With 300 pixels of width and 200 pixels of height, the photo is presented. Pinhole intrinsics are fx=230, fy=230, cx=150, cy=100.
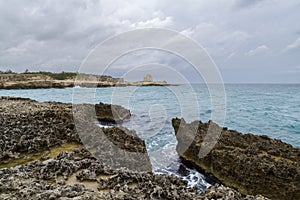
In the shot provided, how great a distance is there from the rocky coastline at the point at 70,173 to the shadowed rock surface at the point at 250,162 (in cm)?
287

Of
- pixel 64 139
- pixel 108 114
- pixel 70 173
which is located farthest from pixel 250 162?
pixel 108 114

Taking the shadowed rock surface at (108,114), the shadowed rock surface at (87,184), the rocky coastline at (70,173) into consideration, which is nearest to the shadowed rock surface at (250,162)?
the rocky coastline at (70,173)

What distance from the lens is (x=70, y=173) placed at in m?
5.40

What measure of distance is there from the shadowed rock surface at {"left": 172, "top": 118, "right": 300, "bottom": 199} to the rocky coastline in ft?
9.42

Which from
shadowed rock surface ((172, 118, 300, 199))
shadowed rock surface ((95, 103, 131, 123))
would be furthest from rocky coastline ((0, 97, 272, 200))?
shadowed rock surface ((95, 103, 131, 123))

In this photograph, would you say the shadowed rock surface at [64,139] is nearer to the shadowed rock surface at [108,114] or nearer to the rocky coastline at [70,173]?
the rocky coastline at [70,173]

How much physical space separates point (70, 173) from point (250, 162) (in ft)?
19.2

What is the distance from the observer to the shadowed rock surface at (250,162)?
714 cm

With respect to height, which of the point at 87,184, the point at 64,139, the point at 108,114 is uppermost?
the point at 64,139

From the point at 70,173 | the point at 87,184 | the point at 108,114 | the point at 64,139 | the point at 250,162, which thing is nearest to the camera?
the point at 87,184

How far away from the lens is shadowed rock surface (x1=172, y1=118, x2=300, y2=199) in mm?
7145

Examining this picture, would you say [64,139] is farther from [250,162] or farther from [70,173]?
[250,162]

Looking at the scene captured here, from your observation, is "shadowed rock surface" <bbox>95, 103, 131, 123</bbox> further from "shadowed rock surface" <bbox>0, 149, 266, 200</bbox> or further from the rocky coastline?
"shadowed rock surface" <bbox>0, 149, 266, 200</bbox>

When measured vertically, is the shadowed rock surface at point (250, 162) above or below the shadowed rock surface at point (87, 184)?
below
